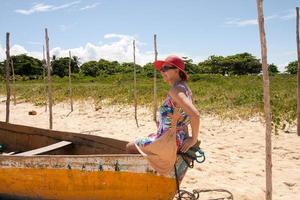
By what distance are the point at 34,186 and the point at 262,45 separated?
3.16 metres

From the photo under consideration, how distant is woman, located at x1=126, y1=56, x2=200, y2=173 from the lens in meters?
3.35

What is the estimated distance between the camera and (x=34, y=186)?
458cm

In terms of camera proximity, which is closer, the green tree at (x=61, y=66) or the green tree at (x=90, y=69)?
the green tree at (x=90, y=69)

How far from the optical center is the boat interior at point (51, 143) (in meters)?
5.42

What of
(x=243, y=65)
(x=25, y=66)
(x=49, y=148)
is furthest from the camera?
(x=25, y=66)

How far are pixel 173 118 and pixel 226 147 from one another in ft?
15.5

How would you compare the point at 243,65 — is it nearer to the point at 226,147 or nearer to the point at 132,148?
the point at 226,147

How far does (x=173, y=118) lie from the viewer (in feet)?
11.7

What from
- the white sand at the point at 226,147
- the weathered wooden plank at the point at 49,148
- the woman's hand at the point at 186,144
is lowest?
the white sand at the point at 226,147

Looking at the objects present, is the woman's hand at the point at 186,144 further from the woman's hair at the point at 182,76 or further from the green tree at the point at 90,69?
the green tree at the point at 90,69

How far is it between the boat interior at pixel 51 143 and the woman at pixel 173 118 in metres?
1.50

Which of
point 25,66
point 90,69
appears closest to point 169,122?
point 90,69

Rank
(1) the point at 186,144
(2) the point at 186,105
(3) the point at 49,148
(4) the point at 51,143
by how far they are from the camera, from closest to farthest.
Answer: (2) the point at 186,105 → (1) the point at 186,144 → (3) the point at 49,148 → (4) the point at 51,143

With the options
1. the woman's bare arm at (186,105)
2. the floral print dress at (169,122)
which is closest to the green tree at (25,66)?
the floral print dress at (169,122)
